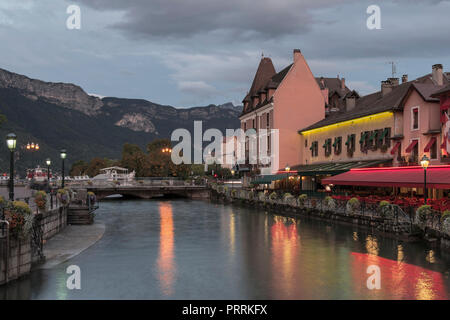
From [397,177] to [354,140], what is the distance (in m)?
12.9

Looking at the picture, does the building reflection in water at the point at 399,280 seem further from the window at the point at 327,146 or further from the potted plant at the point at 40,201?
the window at the point at 327,146

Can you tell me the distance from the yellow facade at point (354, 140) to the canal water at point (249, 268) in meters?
12.3

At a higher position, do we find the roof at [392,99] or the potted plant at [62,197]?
the roof at [392,99]

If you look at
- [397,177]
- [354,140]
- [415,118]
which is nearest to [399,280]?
[397,177]

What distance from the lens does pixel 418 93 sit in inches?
1264

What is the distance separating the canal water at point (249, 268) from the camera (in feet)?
42.1

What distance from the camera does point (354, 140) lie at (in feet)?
136

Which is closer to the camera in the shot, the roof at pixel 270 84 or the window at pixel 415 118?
the window at pixel 415 118

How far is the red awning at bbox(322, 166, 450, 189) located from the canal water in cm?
403

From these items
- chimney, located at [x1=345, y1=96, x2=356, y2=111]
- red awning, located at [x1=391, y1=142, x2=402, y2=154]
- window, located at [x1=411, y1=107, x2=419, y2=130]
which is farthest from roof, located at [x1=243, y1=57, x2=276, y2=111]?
window, located at [x1=411, y1=107, x2=419, y2=130]

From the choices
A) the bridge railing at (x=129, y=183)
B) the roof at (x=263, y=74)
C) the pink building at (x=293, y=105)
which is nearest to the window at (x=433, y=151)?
the pink building at (x=293, y=105)

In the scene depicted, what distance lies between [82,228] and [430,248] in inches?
783

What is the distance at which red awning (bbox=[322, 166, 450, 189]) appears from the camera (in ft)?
80.3

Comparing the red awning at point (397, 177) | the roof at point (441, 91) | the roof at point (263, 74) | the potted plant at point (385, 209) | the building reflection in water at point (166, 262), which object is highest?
the roof at point (263, 74)
